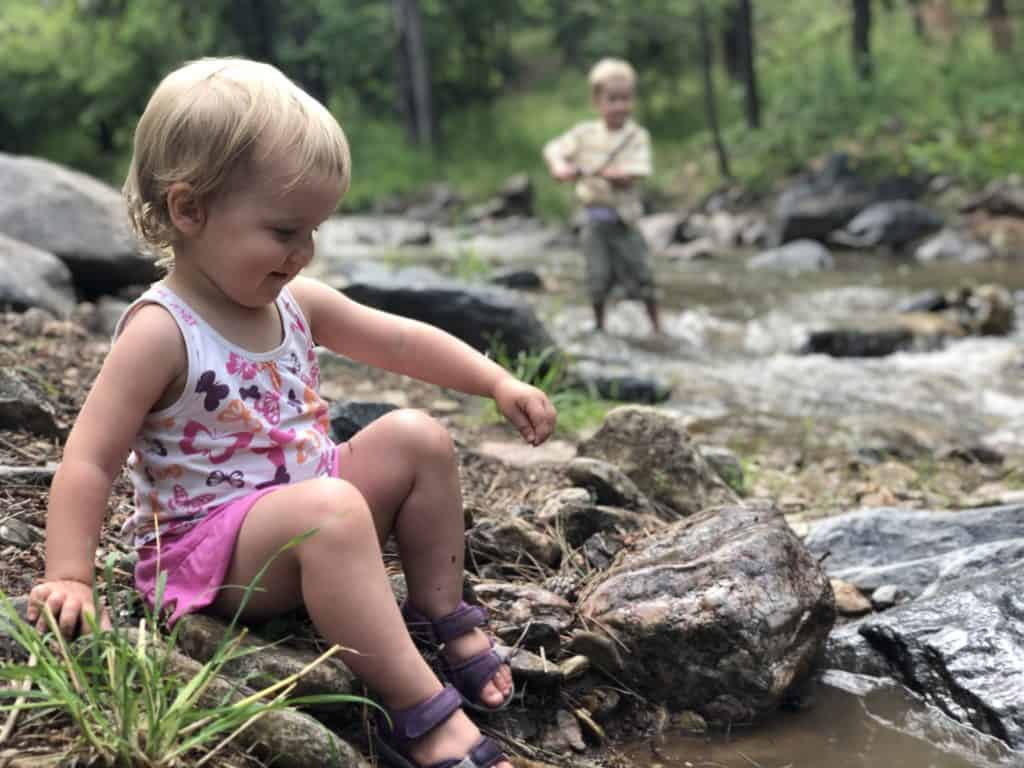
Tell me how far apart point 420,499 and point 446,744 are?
0.47 m

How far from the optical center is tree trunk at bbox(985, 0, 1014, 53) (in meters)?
17.1

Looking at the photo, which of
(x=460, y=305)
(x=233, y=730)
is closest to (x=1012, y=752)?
(x=233, y=730)

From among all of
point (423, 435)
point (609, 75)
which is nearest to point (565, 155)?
point (609, 75)

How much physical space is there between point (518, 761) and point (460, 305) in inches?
135

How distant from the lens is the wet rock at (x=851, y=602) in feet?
8.84

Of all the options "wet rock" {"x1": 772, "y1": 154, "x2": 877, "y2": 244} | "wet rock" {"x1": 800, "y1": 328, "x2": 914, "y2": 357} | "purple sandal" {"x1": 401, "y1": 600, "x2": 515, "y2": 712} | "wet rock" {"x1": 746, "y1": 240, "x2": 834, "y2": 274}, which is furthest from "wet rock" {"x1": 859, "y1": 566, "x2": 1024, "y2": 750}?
"wet rock" {"x1": 772, "y1": 154, "x2": 877, "y2": 244}

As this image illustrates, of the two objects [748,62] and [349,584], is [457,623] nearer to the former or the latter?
[349,584]

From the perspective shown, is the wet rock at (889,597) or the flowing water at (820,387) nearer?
the flowing water at (820,387)

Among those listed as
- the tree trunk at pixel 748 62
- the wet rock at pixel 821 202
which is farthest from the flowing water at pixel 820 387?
the tree trunk at pixel 748 62

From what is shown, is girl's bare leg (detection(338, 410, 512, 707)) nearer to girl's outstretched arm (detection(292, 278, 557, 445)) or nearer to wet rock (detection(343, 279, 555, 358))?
girl's outstretched arm (detection(292, 278, 557, 445))

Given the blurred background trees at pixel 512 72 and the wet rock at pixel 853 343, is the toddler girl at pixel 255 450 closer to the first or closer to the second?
the wet rock at pixel 853 343

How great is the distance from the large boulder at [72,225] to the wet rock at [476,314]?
5.13ft

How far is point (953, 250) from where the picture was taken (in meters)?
11.2

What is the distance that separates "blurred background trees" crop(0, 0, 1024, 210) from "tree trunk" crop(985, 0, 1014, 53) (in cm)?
3
